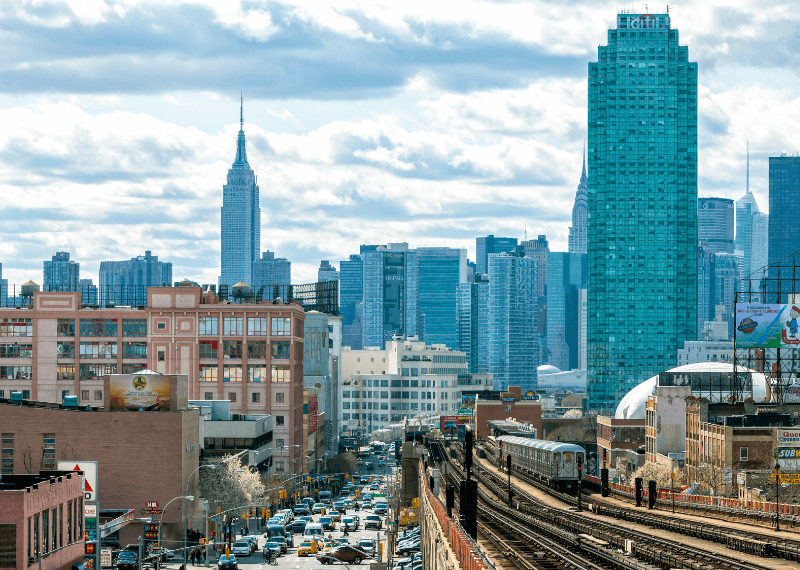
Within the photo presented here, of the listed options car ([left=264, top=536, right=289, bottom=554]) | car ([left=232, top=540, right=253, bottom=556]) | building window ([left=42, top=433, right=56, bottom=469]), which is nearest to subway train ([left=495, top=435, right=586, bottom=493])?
Result: car ([left=264, top=536, right=289, bottom=554])

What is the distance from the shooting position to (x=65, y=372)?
200m

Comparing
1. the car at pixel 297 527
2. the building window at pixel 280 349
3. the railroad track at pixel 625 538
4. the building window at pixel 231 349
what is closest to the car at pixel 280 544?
the car at pixel 297 527

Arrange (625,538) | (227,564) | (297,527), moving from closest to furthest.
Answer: (625,538) → (227,564) → (297,527)

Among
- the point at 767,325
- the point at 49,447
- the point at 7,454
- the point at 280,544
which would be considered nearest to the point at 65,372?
the point at 7,454

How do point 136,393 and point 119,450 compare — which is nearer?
point 119,450

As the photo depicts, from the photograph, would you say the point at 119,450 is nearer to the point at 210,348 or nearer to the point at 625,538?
the point at 625,538

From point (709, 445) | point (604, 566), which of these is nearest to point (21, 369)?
point (709, 445)

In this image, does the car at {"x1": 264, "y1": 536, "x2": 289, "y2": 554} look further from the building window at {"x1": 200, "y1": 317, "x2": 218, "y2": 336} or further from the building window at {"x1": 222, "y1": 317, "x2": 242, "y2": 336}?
the building window at {"x1": 200, "y1": 317, "x2": 218, "y2": 336}

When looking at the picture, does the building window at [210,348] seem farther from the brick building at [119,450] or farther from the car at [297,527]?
the brick building at [119,450]

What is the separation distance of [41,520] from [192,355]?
11898 cm

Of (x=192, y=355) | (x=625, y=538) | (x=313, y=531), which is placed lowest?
(x=313, y=531)

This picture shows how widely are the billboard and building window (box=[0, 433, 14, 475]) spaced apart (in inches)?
3227

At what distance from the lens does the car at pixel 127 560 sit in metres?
104

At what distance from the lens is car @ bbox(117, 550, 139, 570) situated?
103562mm
